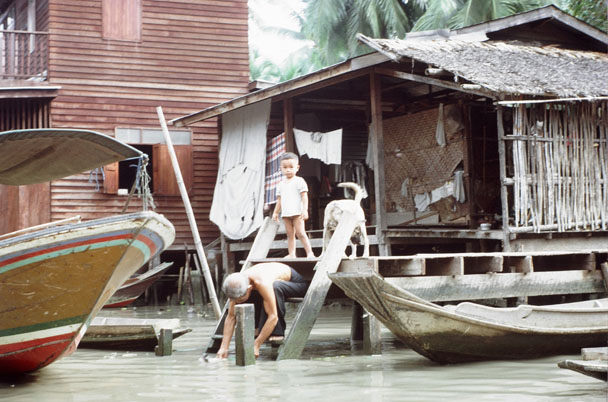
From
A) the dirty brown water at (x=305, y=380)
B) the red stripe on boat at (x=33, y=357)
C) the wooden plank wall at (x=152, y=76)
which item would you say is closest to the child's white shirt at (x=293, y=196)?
the dirty brown water at (x=305, y=380)

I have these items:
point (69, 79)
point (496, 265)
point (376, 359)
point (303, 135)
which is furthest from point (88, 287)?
point (69, 79)

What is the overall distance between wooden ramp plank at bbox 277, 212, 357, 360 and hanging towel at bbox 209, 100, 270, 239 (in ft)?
23.6

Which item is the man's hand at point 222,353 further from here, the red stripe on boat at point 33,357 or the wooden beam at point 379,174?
the wooden beam at point 379,174

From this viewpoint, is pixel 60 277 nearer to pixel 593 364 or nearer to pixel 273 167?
pixel 593 364

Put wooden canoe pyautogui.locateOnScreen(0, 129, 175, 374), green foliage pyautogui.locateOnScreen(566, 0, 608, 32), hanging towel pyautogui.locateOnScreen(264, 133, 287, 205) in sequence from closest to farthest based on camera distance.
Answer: wooden canoe pyautogui.locateOnScreen(0, 129, 175, 374) → hanging towel pyautogui.locateOnScreen(264, 133, 287, 205) → green foliage pyautogui.locateOnScreen(566, 0, 608, 32)

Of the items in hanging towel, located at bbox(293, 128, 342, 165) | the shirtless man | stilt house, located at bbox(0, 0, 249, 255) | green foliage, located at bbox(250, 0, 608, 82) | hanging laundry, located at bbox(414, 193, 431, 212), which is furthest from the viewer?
green foliage, located at bbox(250, 0, 608, 82)

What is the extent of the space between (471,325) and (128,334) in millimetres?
3829

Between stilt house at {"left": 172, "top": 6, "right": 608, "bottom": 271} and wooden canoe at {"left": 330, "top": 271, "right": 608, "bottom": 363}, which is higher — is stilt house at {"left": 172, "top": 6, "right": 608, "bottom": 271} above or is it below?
above

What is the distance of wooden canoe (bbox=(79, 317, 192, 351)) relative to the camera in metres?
8.89

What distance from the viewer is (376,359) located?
7883 mm

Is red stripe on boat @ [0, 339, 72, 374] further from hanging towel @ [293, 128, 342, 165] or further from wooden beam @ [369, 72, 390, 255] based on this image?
hanging towel @ [293, 128, 342, 165]

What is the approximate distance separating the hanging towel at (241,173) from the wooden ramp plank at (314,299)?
7.19m

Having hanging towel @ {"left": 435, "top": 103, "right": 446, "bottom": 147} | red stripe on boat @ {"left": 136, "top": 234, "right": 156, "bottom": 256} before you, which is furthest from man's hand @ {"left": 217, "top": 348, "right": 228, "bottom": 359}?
hanging towel @ {"left": 435, "top": 103, "right": 446, "bottom": 147}

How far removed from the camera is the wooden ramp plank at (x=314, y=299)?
7.75 m
